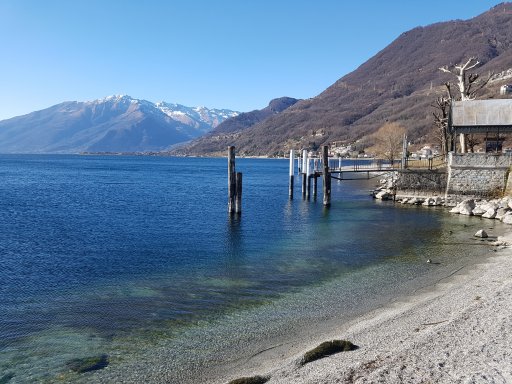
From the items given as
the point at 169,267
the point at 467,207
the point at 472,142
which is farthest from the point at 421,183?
the point at 169,267

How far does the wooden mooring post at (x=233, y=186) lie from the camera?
37688 millimetres

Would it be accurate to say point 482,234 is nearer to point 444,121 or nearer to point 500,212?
point 500,212

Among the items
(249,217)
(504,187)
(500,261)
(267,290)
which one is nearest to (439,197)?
(504,187)

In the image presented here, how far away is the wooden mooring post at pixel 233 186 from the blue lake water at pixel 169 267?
112 cm

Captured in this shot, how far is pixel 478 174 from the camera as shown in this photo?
1583 inches

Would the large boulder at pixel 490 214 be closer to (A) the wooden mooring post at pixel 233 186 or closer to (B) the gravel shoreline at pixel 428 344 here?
(A) the wooden mooring post at pixel 233 186

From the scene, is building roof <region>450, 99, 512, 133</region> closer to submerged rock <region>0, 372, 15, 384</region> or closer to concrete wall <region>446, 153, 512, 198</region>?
concrete wall <region>446, 153, 512, 198</region>

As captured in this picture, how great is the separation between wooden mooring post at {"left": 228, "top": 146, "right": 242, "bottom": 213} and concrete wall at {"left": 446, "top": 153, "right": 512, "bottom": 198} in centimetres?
1965

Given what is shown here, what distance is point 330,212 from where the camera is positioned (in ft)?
136

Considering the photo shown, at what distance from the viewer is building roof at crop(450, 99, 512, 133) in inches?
1633

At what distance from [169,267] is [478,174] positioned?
30.9 m

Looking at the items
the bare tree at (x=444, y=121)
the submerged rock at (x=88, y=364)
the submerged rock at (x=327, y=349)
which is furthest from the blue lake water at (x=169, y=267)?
the bare tree at (x=444, y=121)

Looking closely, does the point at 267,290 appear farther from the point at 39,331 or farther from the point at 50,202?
the point at 50,202

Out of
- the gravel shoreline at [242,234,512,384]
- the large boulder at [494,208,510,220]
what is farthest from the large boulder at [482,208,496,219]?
the gravel shoreline at [242,234,512,384]
